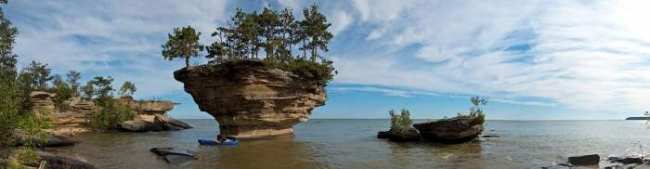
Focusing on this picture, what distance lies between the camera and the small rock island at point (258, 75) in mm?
52625

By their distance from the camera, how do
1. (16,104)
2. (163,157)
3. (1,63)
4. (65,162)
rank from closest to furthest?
(16,104)
(1,63)
(65,162)
(163,157)

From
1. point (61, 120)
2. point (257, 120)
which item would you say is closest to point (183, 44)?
point (257, 120)

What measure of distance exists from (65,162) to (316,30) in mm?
46555

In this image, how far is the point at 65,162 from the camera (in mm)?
22078

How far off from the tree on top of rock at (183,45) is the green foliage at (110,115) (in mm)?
20068

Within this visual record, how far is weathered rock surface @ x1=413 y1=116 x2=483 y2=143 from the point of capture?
46.4m

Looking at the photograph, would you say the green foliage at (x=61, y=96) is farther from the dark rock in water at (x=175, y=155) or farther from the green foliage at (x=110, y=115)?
the dark rock in water at (x=175, y=155)

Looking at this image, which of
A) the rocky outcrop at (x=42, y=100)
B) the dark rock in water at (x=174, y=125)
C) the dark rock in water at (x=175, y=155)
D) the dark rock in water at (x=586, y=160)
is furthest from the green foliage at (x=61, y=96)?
the dark rock in water at (x=586, y=160)

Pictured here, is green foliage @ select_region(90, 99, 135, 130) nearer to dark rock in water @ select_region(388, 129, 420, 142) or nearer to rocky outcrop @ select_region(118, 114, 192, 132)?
rocky outcrop @ select_region(118, 114, 192, 132)

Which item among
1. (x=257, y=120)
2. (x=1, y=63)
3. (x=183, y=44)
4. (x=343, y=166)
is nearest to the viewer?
(x=1, y=63)

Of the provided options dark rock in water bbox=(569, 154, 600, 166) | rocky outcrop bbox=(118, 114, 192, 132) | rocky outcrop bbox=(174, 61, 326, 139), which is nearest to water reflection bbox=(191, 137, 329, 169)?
dark rock in water bbox=(569, 154, 600, 166)

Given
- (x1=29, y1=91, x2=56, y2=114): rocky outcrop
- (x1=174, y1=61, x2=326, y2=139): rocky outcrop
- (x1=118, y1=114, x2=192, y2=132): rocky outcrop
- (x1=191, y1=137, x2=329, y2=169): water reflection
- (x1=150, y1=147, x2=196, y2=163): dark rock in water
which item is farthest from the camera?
(x1=118, y1=114, x2=192, y2=132): rocky outcrop

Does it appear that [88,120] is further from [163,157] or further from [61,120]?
[163,157]

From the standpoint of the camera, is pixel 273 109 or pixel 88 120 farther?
pixel 88 120
